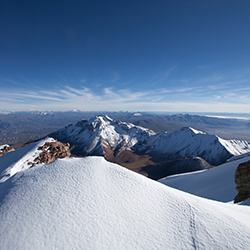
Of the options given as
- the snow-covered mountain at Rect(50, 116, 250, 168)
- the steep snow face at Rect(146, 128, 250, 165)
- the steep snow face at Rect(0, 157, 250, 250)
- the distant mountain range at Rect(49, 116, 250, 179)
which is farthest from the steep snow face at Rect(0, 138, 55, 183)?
the steep snow face at Rect(146, 128, 250, 165)

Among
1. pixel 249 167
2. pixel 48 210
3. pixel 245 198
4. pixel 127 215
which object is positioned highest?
pixel 48 210

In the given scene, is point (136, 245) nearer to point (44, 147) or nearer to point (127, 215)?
point (127, 215)

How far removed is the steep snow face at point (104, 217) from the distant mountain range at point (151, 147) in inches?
2768

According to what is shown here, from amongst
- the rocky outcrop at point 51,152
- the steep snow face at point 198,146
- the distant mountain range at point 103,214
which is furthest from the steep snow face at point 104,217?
the steep snow face at point 198,146

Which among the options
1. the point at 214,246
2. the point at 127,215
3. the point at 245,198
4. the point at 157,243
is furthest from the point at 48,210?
the point at 245,198

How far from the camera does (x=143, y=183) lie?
9.35m

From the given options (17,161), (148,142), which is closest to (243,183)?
(17,161)

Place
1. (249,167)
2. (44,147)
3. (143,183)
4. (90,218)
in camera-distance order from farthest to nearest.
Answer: (44,147) < (249,167) < (143,183) < (90,218)

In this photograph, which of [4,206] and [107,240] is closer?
[107,240]

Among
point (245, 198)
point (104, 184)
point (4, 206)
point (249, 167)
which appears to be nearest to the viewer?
point (4, 206)

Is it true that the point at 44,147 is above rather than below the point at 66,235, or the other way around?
below

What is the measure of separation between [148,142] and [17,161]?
138146 mm

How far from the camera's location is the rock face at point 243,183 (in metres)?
13.8

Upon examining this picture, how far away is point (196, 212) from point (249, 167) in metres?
14.3
